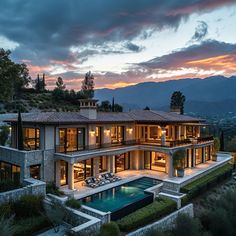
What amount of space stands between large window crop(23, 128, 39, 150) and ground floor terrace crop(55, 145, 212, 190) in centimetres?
259

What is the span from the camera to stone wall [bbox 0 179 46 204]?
48.6 ft

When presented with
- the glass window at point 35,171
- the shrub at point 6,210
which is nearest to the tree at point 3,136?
the glass window at point 35,171

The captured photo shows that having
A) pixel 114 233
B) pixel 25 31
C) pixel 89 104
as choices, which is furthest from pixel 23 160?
pixel 25 31

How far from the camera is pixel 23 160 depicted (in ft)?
58.9

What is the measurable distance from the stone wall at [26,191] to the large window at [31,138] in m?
3.88

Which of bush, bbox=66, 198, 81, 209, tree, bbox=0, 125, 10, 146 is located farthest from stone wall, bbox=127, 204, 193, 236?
tree, bbox=0, 125, 10, 146

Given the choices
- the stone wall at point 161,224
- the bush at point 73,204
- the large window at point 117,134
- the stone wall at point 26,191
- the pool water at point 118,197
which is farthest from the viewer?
the large window at point 117,134

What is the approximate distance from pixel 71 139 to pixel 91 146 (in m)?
2.17

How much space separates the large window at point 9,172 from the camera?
Answer: 18328mm

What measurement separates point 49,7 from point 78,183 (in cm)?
1789

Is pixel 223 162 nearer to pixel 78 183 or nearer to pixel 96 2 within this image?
pixel 78 183

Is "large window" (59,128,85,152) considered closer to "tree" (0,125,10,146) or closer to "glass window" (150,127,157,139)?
"glass window" (150,127,157,139)

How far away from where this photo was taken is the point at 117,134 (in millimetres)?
26172

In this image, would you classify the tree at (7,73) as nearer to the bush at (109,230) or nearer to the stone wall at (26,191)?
the stone wall at (26,191)
